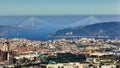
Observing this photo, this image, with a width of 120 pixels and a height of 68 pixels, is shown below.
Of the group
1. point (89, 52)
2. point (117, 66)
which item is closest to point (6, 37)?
point (89, 52)

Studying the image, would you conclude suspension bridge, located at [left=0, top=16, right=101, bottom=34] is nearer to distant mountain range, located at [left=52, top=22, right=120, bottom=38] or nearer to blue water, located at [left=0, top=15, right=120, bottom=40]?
blue water, located at [left=0, top=15, right=120, bottom=40]

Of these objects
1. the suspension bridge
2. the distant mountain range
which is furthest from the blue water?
the distant mountain range

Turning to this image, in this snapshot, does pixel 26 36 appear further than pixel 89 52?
Yes

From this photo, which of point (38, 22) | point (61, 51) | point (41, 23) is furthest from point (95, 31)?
point (61, 51)

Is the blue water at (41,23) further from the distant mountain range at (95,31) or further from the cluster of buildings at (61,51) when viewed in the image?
the cluster of buildings at (61,51)

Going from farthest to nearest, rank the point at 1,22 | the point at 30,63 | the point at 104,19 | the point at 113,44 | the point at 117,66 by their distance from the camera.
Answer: the point at 104,19, the point at 1,22, the point at 113,44, the point at 30,63, the point at 117,66

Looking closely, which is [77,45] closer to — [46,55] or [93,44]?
[93,44]
